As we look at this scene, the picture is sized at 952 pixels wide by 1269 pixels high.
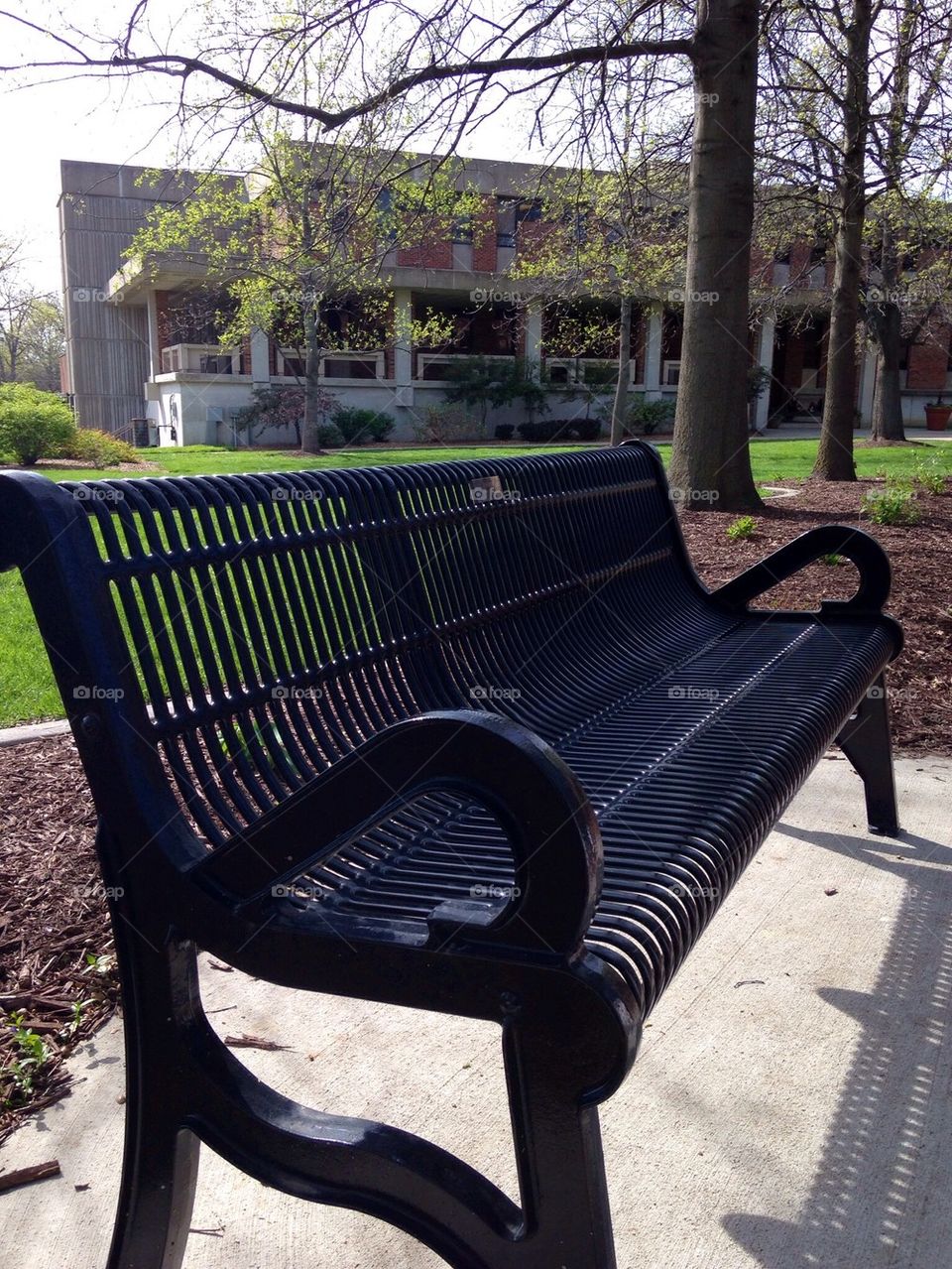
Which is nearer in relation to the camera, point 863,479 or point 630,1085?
point 630,1085

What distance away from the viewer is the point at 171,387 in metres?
32.2

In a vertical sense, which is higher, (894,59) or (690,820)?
(894,59)

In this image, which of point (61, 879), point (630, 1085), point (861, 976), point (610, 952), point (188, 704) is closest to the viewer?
point (610, 952)

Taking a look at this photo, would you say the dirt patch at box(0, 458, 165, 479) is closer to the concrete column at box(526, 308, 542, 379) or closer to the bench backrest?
the concrete column at box(526, 308, 542, 379)

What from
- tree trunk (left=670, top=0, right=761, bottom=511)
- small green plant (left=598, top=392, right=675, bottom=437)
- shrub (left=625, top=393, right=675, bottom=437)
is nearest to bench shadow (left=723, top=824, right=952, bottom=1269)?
tree trunk (left=670, top=0, right=761, bottom=511)

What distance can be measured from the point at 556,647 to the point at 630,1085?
1298mm

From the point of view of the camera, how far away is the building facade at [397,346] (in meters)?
29.8

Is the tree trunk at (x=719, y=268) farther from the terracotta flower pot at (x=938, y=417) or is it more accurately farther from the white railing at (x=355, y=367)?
the terracotta flower pot at (x=938, y=417)

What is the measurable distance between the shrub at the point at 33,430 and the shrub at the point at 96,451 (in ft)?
0.59

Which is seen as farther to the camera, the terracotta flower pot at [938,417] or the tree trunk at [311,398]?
the terracotta flower pot at [938,417]

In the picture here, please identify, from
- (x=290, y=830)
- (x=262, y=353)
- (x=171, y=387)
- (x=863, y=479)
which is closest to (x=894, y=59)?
(x=863, y=479)

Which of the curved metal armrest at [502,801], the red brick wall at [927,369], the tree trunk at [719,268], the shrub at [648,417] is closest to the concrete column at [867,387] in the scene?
the red brick wall at [927,369]

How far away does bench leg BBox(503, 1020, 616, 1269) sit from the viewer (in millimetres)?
1511

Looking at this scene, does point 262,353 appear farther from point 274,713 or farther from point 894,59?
point 274,713
